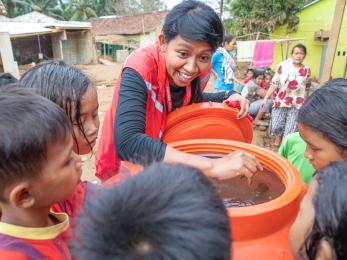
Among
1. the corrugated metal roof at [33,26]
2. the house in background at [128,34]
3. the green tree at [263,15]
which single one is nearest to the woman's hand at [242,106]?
the corrugated metal roof at [33,26]

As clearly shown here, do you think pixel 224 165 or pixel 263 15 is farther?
pixel 263 15

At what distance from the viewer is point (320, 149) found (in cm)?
105

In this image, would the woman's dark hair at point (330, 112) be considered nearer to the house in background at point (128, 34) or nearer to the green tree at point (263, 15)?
the green tree at point (263, 15)

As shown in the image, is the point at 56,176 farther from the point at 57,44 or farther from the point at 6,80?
the point at 57,44

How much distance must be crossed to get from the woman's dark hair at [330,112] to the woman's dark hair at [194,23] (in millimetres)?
444

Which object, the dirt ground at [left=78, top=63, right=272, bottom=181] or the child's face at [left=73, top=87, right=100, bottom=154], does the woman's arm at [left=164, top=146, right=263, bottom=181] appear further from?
the dirt ground at [left=78, top=63, right=272, bottom=181]


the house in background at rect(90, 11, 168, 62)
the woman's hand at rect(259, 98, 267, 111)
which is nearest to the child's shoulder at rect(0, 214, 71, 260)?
the woman's hand at rect(259, 98, 267, 111)

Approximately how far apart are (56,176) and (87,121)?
371 mm

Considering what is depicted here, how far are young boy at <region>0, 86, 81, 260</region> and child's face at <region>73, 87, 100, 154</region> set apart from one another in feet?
0.95

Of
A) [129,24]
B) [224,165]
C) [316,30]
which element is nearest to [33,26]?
[129,24]

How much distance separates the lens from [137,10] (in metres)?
29.5

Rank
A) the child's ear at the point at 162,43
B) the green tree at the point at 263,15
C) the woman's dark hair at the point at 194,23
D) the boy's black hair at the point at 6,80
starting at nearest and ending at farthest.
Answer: the boy's black hair at the point at 6,80
the woman's dark hair at the point at 194,23
the child's ear at the point at 162,43
the green tree at the point at 263,15

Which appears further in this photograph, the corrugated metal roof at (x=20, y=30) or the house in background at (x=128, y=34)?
the house in background at (x=128, y=34)

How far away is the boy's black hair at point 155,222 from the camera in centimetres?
43
